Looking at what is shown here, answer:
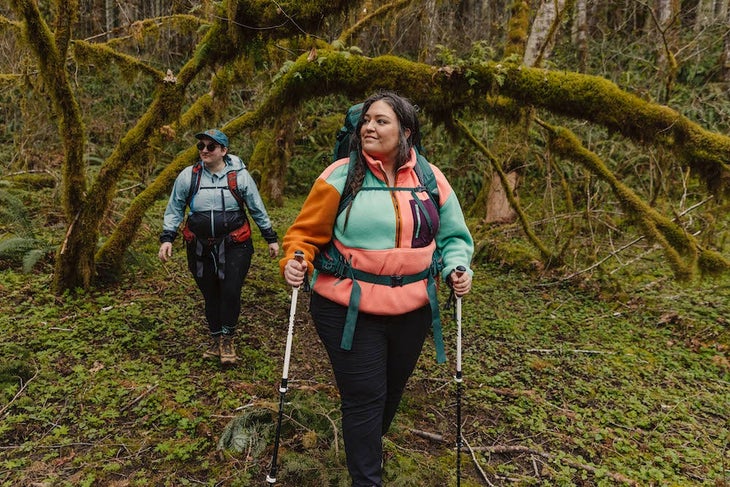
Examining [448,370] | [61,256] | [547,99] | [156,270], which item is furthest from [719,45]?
[61,256]

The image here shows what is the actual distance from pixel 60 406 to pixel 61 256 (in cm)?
236

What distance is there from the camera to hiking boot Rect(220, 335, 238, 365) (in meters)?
4.66

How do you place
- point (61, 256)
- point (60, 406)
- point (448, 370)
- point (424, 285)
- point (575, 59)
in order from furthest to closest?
point (575, 59) < point (61, 256) < point (448, 370) < point (60, 406) < point (424, 285)

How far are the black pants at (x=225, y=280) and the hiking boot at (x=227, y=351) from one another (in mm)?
83

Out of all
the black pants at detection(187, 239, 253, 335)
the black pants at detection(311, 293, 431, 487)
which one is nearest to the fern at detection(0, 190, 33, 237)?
the black pants at detection(187, 239, 253, 335)

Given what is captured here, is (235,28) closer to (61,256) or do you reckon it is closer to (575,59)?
(61,256)

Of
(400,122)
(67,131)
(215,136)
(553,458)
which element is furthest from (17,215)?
(553,458)

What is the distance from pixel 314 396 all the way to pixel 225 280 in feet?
4.43

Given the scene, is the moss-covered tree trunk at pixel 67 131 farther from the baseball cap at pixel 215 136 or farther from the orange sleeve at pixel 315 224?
the orange sleeve at pixel 315 224

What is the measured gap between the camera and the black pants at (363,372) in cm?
268

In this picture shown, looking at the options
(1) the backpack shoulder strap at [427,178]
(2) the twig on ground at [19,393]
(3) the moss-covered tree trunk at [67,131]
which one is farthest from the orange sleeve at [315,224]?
(3) the moss-covered tree trunk at [67,131]

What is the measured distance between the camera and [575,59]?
14.7 metres

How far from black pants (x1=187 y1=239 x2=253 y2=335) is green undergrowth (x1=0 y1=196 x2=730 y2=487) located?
503 mm

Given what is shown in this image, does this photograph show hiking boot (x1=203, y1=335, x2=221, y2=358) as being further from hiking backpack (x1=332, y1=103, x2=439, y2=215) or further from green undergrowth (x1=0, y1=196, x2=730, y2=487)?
hiking backpack (x1=332, y1=103, x2=439, y2=215)
